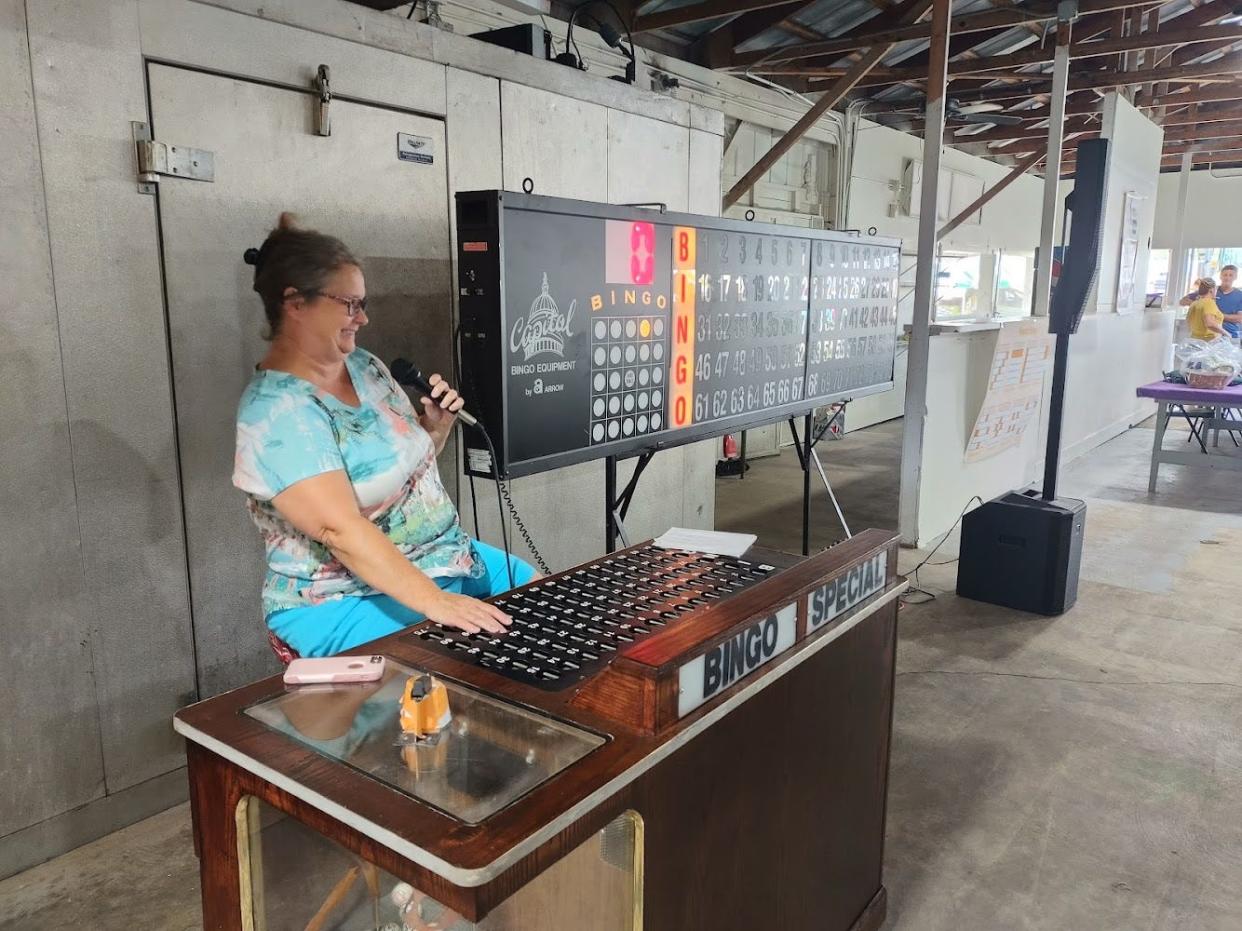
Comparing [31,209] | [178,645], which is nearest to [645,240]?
[31,209]

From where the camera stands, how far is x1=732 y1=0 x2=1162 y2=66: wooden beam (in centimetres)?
463

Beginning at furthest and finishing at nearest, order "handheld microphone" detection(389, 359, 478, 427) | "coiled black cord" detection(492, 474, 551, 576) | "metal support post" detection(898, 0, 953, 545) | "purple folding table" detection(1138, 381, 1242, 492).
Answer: "purple folding table" detection(1138, 381, 1242, 492) < "metal support post" detection(898, 0, 953, 545) < "coiled black cord" detection(492, 474, 551, 576) < "handheld microphone" detection(389, 359, 478, 427)

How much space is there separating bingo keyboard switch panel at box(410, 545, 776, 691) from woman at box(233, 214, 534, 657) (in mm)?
134

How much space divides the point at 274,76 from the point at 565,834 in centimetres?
202

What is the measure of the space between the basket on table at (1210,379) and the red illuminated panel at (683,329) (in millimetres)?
4458

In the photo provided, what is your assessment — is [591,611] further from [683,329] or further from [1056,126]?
[1056,126]

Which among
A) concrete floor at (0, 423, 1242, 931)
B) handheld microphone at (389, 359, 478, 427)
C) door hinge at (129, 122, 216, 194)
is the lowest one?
concrete floor at (0, 423, 1242, 931)

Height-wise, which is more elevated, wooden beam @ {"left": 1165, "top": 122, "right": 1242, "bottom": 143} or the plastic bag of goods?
wooden beam @ {"left": 1165, "top": 122, "right": 1242, "bottom": 143}

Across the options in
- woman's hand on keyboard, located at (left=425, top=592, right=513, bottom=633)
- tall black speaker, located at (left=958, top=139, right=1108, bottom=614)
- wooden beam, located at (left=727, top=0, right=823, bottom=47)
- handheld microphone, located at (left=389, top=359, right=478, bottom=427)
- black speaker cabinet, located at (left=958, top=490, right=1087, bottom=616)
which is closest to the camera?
woman's hand on keyboard, located at (left=425, top=592, right=513, bottom=633)

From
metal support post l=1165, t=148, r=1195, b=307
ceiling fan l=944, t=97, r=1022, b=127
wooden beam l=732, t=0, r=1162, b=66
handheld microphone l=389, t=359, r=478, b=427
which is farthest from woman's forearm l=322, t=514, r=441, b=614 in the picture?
metal support post l=1165, t=148, r=1195, b=307

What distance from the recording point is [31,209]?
188 cm

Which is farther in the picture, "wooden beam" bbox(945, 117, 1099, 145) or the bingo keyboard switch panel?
"wooden beam" bbox(945, 117, 1099, 145)

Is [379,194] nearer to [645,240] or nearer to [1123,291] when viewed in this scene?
[645,240]

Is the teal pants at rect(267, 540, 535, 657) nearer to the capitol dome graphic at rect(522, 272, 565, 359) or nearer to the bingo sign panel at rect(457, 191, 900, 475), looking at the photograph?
the bingo sign panel at rect(457, 191, 900, 475)
